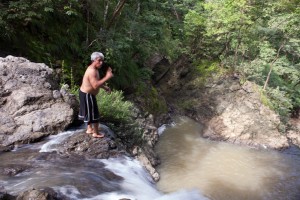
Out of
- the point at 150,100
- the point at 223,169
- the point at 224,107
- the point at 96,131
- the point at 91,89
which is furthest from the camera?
the point at 224,107

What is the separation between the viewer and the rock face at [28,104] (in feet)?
20.5

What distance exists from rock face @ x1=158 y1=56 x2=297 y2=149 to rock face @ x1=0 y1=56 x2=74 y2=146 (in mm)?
8834

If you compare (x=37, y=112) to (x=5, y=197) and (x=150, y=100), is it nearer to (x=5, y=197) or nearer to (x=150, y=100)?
(x=5, y=197)

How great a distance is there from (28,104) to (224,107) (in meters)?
11.1

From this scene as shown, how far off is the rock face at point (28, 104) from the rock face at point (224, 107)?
8834 mm

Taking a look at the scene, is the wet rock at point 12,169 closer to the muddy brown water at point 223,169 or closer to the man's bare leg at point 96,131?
the man's bare leg at point 96,131

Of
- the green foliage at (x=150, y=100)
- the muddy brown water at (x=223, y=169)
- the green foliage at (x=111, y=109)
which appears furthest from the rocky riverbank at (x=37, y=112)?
the green foliage at (x=150, y=100)

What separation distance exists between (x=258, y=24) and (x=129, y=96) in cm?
879

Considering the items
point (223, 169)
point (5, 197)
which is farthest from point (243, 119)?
point (5, 197)

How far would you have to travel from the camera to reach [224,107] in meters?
15.6

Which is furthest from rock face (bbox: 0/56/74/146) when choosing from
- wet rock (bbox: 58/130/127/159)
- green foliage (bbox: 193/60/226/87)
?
green foliage (bbox: 193/60/226/87)

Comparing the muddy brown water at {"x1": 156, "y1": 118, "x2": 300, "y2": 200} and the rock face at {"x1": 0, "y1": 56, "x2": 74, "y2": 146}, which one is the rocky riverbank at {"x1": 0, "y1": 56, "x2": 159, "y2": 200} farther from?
the muddy brown water at {"x1": 156, "y1": 118, "x2": 300, "y2": 200}

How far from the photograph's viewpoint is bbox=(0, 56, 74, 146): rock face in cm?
623

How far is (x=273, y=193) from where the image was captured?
9.31 metres
